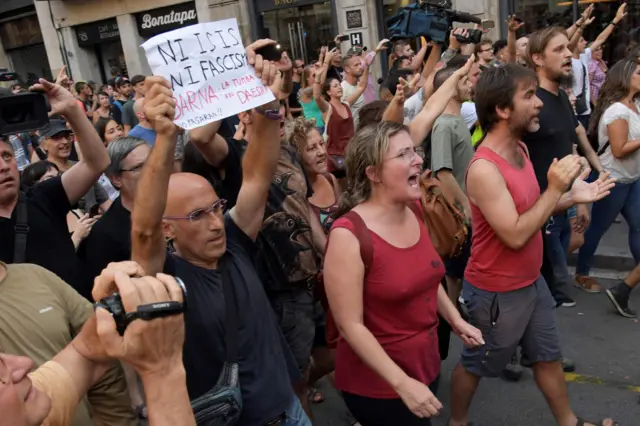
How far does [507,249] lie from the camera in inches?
113

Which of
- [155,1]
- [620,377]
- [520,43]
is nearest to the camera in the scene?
[620,377]

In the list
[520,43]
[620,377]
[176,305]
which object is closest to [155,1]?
[520,43]

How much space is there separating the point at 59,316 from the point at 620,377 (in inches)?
129

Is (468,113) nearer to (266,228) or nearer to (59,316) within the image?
(266,228)

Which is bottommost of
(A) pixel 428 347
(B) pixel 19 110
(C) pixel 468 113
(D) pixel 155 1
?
(A) pixel 428 347

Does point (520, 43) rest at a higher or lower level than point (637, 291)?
higher

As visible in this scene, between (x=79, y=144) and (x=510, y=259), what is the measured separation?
212 cm

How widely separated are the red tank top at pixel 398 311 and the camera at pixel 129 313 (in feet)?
3.80

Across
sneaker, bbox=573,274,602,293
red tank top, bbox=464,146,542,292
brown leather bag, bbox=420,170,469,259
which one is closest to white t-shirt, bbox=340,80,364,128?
sneaker, bbox=573,274,602,293

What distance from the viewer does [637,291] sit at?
4.90 m

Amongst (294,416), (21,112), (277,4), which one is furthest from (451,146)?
(277,4)

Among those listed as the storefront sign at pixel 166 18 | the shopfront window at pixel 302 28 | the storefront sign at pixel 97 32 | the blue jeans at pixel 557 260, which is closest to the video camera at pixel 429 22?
the blue jeans at pixel 557 260

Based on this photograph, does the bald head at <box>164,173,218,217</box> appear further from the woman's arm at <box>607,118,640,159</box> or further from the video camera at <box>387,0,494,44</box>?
the video camera at <box>387,0,494,44</box>

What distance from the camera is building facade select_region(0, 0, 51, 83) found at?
2064 cm
